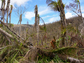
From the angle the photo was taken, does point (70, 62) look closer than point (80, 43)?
Yes

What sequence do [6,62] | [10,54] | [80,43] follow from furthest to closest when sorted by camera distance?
[80,43]
[10,54]
[6,62]

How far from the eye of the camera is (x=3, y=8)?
1419cm

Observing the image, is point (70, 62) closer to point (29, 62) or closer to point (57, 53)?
point (57, 53)

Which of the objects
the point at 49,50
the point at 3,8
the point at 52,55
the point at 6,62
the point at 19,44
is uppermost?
the point at 3,8

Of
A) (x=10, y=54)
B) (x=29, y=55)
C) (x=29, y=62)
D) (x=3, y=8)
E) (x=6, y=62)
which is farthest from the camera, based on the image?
(x=3, y=8)

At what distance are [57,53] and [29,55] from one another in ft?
2.70

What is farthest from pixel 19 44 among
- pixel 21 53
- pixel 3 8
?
pixel 3 8

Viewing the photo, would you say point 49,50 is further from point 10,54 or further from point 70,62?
point 10,54

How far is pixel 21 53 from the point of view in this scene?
2.46 metres

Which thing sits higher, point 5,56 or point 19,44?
point 19,44

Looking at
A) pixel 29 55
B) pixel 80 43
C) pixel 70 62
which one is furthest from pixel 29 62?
pixel 80 43

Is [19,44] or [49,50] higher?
[19,44]

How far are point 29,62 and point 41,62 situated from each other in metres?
0.45

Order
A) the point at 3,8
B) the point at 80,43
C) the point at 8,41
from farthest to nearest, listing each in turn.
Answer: the point at 3,8
the point at 8,41
the point at 80,43
